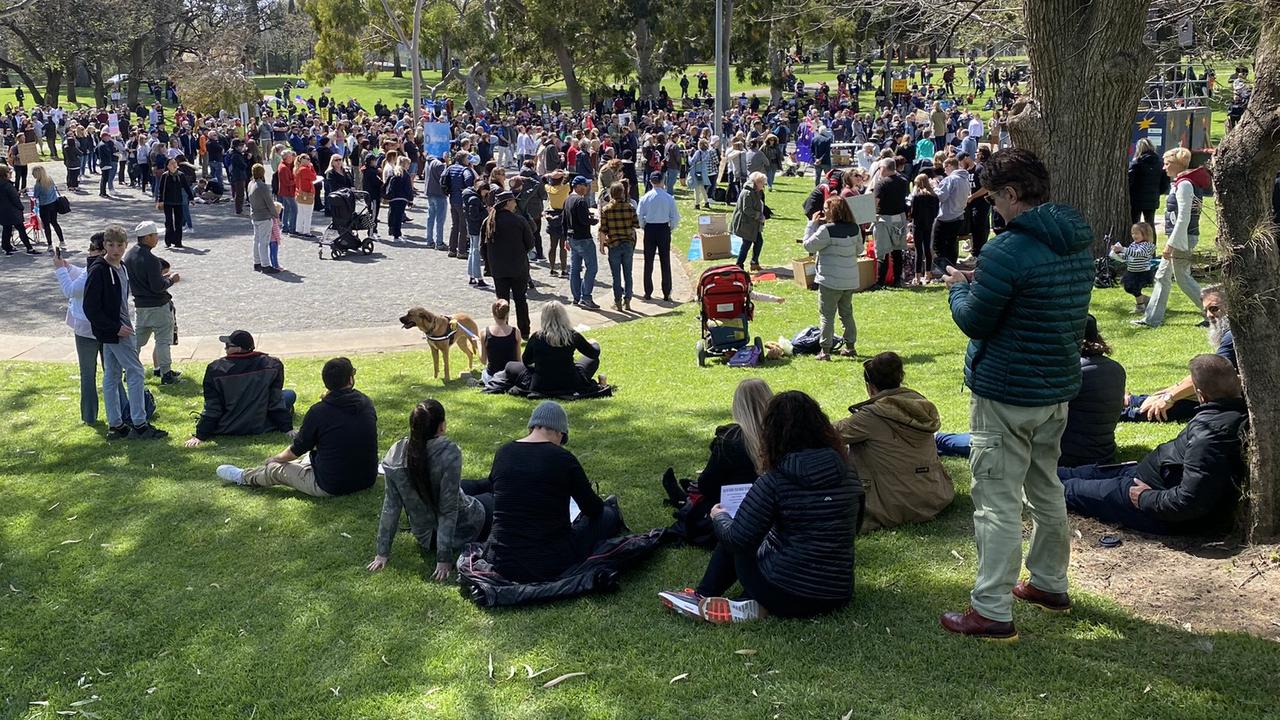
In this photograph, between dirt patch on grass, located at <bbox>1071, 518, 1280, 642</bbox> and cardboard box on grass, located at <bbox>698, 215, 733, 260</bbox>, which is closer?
dirt patch on grass, located at <bbox>1071, 518, 1280, 642</bbox>

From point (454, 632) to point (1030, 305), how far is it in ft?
10.2

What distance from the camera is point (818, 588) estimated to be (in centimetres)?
530

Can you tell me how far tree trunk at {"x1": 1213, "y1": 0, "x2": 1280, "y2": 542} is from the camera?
5219mm

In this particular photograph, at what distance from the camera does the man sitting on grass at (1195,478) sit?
5820 mm

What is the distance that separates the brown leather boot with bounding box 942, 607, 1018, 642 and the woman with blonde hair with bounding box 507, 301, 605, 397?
5.82m

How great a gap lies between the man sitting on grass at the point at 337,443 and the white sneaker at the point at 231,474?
1.65ft

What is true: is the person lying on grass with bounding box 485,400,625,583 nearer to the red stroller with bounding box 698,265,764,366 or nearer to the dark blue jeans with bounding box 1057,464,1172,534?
the dark blue jeans with bounding box 1057,464,1172,534

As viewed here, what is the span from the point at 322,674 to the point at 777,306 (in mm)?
11010

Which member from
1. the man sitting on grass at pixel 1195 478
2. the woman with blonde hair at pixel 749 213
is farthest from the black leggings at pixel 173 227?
the man sitting on grass at pixel 1195 478

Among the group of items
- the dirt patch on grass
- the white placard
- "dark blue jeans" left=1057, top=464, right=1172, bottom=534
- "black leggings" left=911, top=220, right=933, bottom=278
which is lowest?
the dirt patch on grass

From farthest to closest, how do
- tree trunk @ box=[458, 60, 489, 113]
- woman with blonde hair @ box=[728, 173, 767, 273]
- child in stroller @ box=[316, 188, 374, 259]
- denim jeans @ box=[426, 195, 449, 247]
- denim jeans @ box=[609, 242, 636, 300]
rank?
tree trunk @ box=[458, 60, 489, 113] < denim jeans @ box=[426, 195, 449, 247] < child in stroller @ box=[316, 188, 374, 259] < woman with blonde hair @ box=[728, 173, 767, 273] < denim jeans @ box=[609, 242, 636, 300]

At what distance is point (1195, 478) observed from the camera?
5.84m

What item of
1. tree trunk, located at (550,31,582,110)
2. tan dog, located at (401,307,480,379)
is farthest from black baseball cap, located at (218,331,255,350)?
tree trunk, located at (550,31,582,110)

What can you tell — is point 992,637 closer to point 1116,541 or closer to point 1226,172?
point 1116,541
